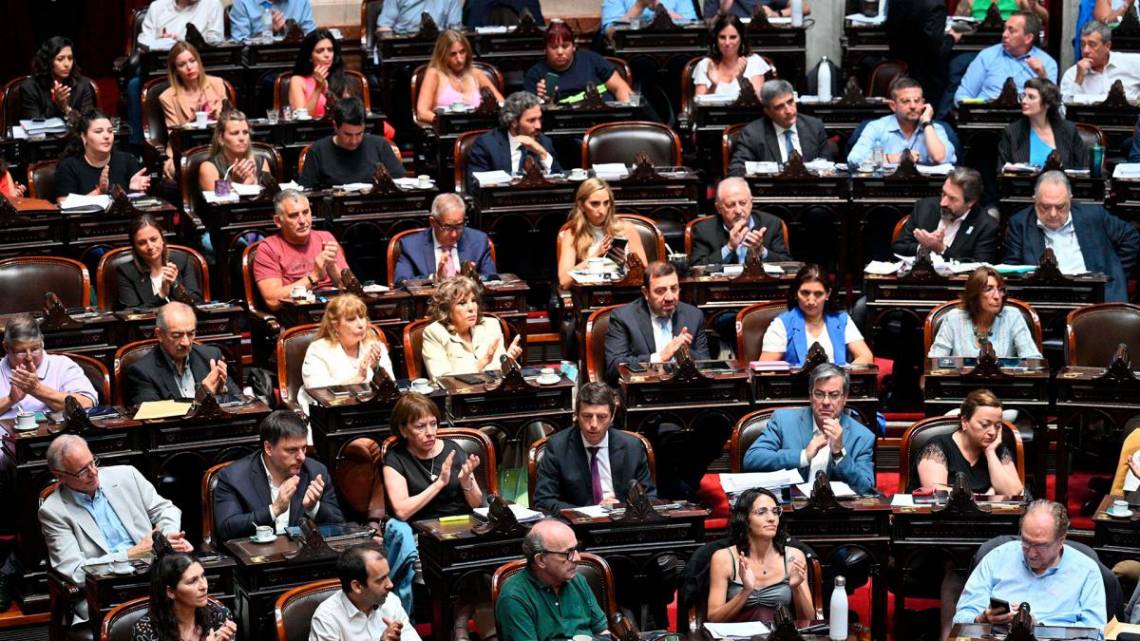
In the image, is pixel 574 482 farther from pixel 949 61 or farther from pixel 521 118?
pixel 949 61

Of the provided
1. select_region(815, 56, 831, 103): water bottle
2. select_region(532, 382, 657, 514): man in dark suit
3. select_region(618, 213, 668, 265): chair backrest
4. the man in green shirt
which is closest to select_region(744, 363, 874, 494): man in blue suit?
select_region(532, 382, 657, 514): man in dark suit

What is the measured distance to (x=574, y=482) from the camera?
27.9ft

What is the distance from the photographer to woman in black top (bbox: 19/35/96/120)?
12.1 m

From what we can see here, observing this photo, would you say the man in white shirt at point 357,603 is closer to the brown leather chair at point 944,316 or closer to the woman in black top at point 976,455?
the woman in black top at point 976,455

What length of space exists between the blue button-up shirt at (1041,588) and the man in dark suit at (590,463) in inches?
54.3

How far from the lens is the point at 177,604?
725cm

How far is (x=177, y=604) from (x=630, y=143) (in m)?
4.98

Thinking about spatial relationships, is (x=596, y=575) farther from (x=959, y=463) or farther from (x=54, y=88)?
(x=54, y=88)

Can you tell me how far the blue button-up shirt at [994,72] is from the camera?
12.1 meters

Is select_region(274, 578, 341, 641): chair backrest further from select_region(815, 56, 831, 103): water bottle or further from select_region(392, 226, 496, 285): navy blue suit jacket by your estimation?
select_region(815, 56, 831, 103): water bottle

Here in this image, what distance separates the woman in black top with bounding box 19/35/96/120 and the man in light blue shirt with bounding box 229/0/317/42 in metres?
1.07

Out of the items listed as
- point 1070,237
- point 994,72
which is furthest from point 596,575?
point 994,72

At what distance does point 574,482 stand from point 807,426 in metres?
0.98

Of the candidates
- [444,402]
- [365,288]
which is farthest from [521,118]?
[444,402]
